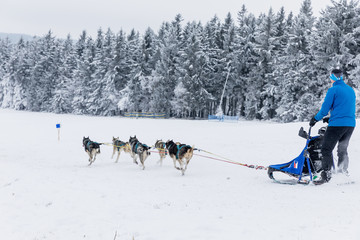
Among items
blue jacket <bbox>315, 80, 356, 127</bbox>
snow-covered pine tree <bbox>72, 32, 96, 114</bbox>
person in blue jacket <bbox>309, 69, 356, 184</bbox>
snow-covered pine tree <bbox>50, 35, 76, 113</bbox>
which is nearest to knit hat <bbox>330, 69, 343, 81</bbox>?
person in blue jacket <bbox>309, 69, 356, 184</bbox>

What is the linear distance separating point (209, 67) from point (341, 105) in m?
41.5

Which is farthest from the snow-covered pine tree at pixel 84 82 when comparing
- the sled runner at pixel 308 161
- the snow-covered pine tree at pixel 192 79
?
the sled runner at pixel 308 161

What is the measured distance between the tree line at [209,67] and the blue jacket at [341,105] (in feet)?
84.9

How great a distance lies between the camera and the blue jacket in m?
6.10

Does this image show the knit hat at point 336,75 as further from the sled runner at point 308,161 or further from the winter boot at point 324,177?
the winter boot at point 324,177

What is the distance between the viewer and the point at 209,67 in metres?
46.7

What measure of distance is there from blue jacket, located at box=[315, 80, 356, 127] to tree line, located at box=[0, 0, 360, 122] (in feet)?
84.9

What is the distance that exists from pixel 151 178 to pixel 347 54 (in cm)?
2945

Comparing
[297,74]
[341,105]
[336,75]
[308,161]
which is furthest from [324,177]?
[297,74]

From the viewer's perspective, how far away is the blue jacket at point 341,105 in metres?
6.10

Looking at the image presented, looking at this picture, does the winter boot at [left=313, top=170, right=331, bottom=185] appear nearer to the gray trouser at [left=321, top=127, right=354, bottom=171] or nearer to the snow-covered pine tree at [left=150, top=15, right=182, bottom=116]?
the gray trouser at [left=321, top=127, right=354, bottom=171]

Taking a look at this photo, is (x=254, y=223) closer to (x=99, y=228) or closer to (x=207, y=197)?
(x=207, y=197)

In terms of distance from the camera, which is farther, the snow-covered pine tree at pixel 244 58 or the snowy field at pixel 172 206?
the snow-covered pine tree at pixel 244 58

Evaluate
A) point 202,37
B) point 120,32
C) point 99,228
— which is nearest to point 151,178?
point 99,228
